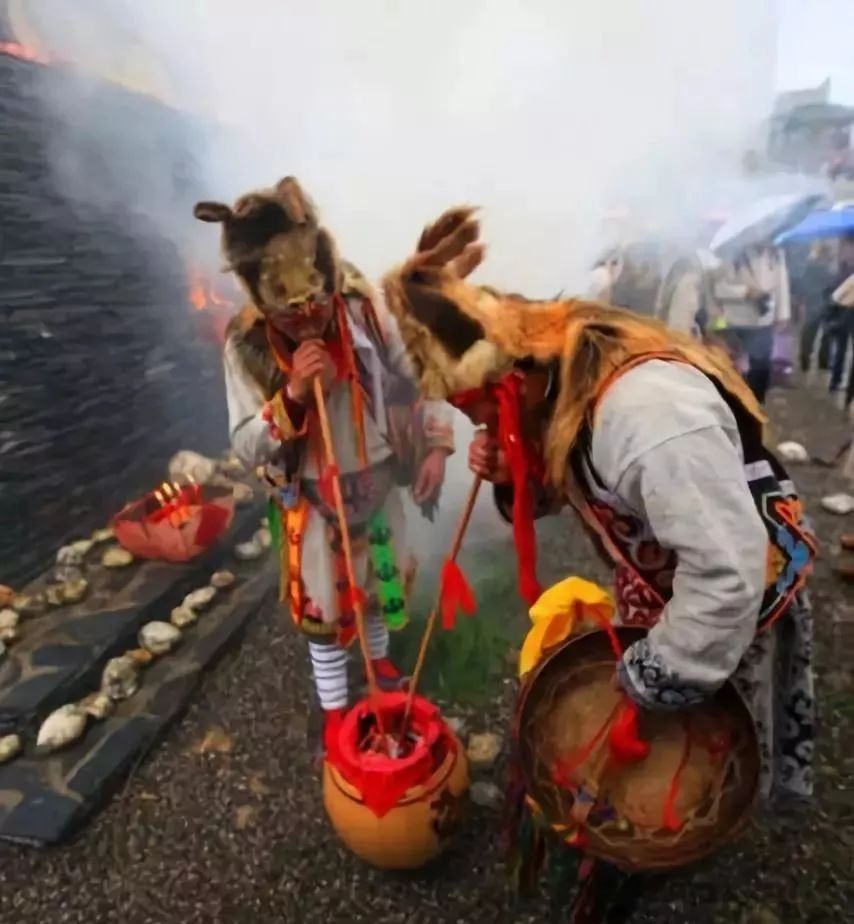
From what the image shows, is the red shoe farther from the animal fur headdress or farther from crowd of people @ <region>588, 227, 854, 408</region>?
→ crowd of people @ <region>588, 227, 854, 408</region>

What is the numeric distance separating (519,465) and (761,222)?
372 centimetres

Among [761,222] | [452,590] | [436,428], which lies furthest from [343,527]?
[761,222]

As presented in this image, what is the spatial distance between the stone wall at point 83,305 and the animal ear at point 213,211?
58.9 inches

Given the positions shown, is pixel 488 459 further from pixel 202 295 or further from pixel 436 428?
pixel 202 295

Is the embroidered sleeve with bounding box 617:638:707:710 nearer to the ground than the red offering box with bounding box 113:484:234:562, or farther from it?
farther from it

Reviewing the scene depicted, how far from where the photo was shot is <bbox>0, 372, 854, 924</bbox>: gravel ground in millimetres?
1771

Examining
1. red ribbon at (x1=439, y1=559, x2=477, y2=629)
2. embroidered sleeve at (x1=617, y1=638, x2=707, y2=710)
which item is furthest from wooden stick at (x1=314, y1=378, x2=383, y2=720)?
embroidered sleeve at (x1=617, y1=638, x2=707, y2=710)

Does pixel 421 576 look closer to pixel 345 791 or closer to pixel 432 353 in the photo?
pixel 345 791

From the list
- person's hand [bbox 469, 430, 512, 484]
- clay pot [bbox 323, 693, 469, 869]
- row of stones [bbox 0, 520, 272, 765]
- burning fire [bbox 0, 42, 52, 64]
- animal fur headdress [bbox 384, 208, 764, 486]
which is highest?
burning fire [bbox 0, 42, 52, 64]

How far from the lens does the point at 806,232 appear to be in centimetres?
485

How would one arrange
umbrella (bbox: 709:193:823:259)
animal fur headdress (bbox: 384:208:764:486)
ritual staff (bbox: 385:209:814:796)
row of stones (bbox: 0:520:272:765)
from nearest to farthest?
1. ritual staff (bbox: 385:209:814:796)
2. animal fur headdress (bbox: 384:208:764:486)
3. row of stones (bbox: 0:520:272:765)
4. umbrella (bbox: 709:193:823:259)

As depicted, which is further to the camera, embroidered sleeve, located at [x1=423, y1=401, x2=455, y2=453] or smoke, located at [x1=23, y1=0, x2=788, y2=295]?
smoke, located at [x1=23, y1=0, x2=788, y2=295]

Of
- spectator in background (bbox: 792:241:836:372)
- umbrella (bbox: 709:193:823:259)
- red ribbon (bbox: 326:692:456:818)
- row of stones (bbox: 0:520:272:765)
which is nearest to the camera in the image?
red ribbon (bbox: 326:692:456:818)

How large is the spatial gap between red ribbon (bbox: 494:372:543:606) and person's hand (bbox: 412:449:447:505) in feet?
2.25
